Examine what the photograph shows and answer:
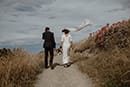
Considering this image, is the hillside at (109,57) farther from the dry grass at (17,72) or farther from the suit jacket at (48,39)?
the dry grass at (17,72)

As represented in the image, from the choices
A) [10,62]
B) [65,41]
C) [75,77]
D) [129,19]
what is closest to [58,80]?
[75,77]

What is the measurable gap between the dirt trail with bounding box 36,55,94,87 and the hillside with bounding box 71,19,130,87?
1.09 feet

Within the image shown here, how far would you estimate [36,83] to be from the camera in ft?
47.7

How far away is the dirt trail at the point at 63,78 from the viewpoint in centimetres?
1432

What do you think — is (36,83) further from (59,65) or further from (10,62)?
(59,65)

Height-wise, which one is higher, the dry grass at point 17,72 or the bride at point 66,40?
the bride at point 66,40

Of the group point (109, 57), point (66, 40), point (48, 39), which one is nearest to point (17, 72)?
point (109, 57)

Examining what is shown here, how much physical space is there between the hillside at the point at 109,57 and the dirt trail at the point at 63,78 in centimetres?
33

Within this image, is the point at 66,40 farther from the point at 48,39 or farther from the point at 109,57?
the point at 109,57

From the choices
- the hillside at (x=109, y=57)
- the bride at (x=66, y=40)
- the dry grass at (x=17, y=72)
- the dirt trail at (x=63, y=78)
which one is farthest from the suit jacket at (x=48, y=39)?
the hillside at (x=109, y=57)

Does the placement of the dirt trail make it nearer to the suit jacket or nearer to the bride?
the bride

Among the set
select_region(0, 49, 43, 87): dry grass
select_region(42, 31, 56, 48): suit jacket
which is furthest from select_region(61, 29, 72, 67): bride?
select_region(0, 49, 43, 87): dry grass

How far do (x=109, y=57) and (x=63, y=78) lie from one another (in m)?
2.03

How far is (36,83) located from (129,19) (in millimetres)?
9902
